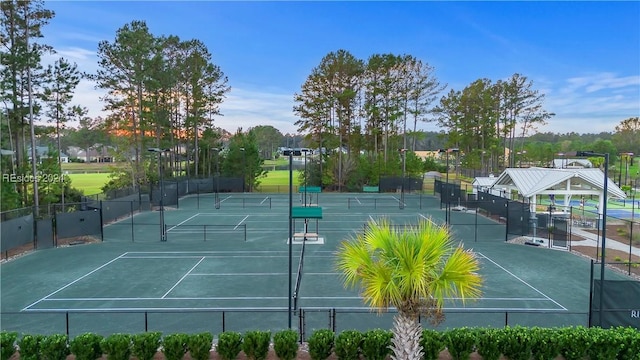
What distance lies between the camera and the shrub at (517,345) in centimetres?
982

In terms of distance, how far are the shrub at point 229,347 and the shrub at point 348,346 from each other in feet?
7.88

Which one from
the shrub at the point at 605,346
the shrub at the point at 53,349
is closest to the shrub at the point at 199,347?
the shrub at the point at 53,349

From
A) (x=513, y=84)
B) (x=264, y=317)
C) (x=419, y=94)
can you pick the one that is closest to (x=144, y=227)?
(x=264, y=317)

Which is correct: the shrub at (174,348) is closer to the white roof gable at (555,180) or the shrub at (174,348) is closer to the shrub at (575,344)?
the shrub at (575,344)

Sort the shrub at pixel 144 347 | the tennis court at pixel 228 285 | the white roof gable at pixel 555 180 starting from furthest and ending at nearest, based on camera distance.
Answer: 1. the white roof gable at pixel 555 180
2. the tennis court at pixel 228 285
3. the shrub at pixel 144 347

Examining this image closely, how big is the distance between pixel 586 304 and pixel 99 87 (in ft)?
154

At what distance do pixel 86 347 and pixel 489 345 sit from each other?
31.1 feet

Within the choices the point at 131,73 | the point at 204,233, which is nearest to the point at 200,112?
the point at 131,73

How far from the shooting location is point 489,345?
9875 millimetres

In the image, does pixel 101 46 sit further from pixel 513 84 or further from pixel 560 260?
pixel 513 84

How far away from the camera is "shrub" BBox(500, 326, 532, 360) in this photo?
982 centimetres

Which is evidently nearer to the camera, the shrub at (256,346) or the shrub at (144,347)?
the shrub at (144,347)

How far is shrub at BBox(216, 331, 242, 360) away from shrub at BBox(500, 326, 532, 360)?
20.9 ft

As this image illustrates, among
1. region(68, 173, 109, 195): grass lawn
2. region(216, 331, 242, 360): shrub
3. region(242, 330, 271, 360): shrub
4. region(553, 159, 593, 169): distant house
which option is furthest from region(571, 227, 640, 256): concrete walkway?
region(68, 173, 109, 195): grass lawn
